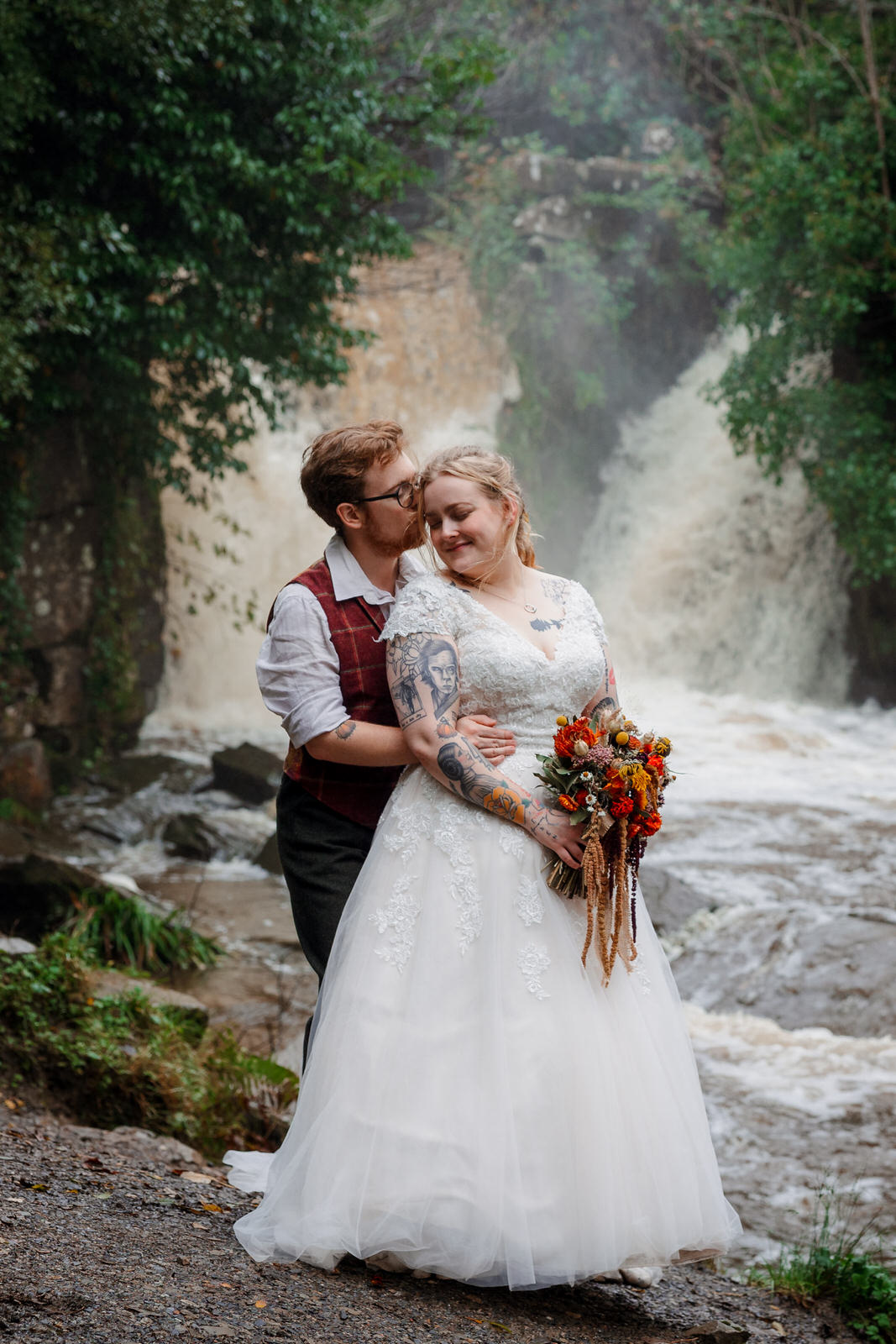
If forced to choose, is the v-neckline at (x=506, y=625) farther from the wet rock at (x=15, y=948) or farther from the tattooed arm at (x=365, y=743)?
the wet rock at (x=15, y=948)

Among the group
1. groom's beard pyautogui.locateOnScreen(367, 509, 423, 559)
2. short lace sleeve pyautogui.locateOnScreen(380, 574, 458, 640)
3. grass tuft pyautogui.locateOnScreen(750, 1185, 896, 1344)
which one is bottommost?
grass tuft pyautogui.locateOnScreen(750, 1185, 896, 1344)

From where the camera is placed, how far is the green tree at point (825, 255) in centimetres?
1112

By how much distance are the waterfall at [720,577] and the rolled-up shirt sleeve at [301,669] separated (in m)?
11.9

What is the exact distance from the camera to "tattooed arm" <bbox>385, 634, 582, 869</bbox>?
2633 mm

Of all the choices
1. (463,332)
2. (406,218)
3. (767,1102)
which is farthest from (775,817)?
(406,218)

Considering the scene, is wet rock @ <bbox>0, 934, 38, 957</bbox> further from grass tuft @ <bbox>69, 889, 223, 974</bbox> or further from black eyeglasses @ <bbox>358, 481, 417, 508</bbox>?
black eyeglasses @ <bbox>358, 481, 417, 508</bbox>

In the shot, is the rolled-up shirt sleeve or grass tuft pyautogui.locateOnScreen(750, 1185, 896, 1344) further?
grass tuft pyautogui.locateOnScreen(750, 1185, 896, 1344)

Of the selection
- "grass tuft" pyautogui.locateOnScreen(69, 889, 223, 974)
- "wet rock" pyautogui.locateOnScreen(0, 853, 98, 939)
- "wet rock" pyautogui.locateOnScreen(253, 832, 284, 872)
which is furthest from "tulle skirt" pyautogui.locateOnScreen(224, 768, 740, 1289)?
"wet rock" pyautogui.locateOnScreen(253, 832, 284, 872)

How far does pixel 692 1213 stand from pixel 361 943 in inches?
36.8

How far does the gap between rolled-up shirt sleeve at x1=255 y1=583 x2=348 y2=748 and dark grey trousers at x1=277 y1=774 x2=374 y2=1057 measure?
206 millimetres

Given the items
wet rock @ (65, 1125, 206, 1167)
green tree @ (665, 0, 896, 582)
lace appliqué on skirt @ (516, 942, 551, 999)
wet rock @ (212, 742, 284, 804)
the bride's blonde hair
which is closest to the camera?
lace appliqué on skirt @ (516, 942, 551, 999)

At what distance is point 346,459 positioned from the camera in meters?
2.85

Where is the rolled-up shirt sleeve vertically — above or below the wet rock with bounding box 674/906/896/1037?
above

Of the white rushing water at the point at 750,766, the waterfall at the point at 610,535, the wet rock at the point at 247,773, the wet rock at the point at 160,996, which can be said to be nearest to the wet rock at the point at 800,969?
the white rushing water at the point at 750,766
